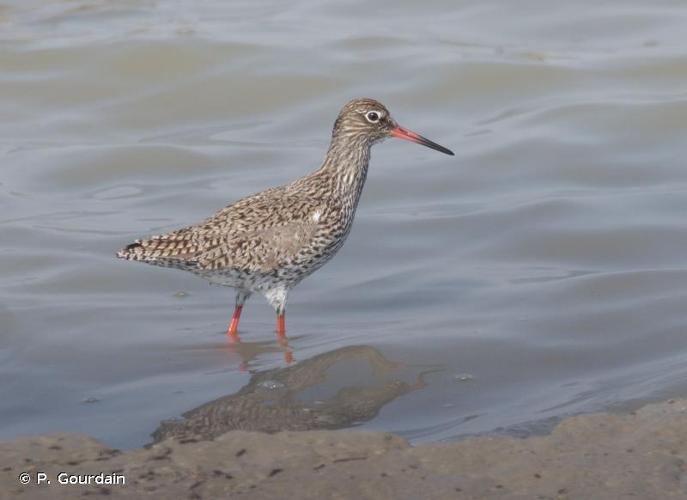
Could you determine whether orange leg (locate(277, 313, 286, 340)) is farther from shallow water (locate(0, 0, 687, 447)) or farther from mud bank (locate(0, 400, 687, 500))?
mud bank (locate(0, 400, 687, 500))

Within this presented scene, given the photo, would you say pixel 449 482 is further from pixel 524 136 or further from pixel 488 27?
pixel 488 27

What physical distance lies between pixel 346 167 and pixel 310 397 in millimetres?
2163

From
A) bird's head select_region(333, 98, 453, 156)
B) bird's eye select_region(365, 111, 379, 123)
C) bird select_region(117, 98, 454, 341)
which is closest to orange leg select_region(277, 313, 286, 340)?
bird select_region(117, 98, 454, 341)

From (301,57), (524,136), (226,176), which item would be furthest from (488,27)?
(226,176)

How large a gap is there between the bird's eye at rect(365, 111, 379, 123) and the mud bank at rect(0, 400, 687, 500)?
12.1 feet

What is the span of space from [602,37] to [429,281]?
626 centimetres

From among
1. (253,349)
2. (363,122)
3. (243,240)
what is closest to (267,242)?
(243,240)

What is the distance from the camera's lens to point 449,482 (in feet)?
17.7

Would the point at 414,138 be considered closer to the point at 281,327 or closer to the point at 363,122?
the point at 363,122

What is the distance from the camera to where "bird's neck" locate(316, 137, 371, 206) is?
895cm

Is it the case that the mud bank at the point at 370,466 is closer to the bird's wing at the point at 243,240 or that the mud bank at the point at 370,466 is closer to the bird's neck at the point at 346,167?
the bird's wing at the point at 243,240

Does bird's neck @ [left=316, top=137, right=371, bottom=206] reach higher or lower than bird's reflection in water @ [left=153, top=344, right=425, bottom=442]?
higher

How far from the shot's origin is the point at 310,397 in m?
7.39

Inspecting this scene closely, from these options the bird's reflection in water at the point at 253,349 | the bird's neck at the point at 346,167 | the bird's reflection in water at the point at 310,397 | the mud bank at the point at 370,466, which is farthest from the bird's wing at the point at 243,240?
the mud bank at the point at 370,466
